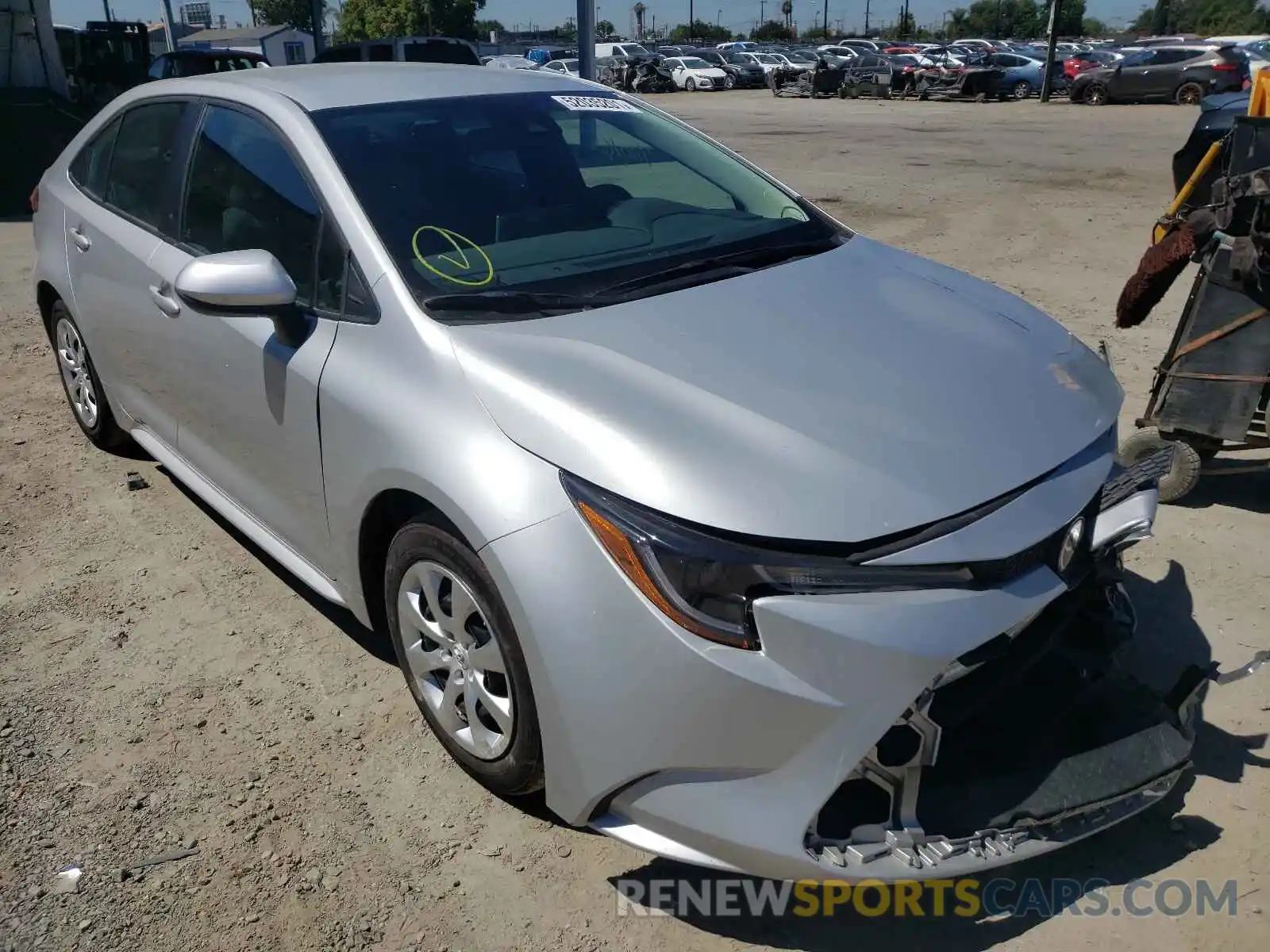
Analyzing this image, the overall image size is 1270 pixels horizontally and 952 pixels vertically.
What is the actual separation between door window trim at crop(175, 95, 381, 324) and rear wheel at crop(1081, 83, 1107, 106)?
28.5 metres

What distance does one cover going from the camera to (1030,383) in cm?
253

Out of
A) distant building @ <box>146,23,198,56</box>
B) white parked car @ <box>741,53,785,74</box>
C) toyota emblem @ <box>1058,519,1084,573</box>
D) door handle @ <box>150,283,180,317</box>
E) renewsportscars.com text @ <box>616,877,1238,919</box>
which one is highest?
distant building @ <box>146,23,198,56</box>

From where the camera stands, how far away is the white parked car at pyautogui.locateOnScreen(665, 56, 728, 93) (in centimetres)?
3888

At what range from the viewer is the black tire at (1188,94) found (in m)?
24.9

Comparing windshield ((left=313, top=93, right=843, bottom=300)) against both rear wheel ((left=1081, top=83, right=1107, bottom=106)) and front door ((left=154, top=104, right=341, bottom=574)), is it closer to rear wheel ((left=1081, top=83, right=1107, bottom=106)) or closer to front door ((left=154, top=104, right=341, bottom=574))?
front door ((left=154, top=104, right=341, bottom=574))

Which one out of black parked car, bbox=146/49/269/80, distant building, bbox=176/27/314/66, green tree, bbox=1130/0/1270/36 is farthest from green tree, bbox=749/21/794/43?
black parked car, bbox=146/49/269/80

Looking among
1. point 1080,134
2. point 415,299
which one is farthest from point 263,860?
Result: point 1080,134

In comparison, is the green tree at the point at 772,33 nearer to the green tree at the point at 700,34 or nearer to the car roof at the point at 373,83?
the green tree at the point at 700,34

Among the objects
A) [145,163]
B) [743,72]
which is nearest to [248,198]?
[145,163]

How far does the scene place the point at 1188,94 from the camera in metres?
25.4

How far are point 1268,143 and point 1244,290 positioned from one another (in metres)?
0.51

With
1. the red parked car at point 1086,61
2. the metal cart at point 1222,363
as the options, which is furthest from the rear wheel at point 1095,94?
the metal cart at point 1222,363

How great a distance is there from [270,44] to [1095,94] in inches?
1375

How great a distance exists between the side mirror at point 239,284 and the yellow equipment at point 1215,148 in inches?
124
